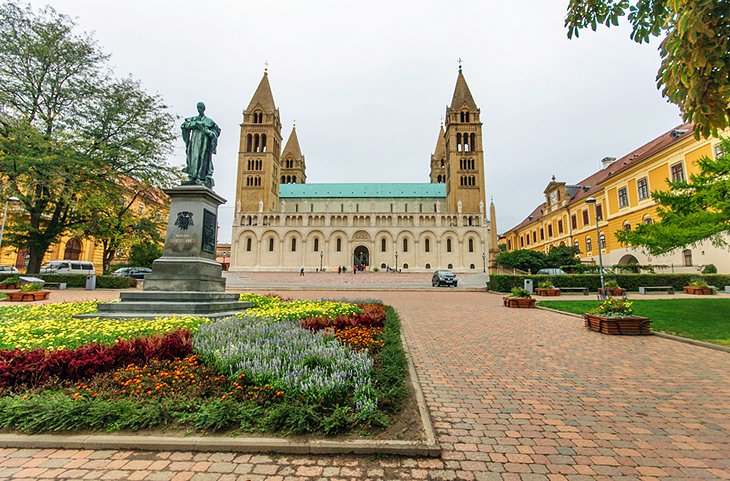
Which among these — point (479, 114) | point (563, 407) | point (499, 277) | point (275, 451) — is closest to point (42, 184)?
point (275, 451)

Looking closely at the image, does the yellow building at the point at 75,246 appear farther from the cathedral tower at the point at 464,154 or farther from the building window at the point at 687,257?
→ the cathedral tower at the point at 464,154

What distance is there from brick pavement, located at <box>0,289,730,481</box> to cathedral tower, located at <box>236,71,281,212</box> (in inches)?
2548

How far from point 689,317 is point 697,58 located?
11776 millimetres

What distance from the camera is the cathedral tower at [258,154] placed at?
6612 centimetres

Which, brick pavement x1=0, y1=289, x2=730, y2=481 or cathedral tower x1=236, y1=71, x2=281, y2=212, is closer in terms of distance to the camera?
brick pavement x1=0, y1=289, x2=730, y2=481

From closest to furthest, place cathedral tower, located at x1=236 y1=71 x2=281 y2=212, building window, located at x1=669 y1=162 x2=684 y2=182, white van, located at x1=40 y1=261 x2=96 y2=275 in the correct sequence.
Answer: building window, located at x1=669 y1=162 x2=684 y2=182
white van, located at x1=40 y1=261 x2=96 y2=275
cathedral tower, located at x1=236 y1=71 x2=281 y2=212

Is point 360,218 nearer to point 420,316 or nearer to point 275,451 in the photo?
point 420,316

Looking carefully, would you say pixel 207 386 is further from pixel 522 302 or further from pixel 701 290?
pixel 701 290

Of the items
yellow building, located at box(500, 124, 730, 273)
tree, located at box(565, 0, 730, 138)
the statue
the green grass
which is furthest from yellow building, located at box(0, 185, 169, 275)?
yellow building, located at box(500, 124, 730, 273)

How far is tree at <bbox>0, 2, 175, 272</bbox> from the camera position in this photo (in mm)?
19750

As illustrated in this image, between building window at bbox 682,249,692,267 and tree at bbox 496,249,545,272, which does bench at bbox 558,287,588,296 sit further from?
tree at bbox 496,249,545,272

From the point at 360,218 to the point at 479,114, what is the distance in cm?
3321

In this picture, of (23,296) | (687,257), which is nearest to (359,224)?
(687,257)

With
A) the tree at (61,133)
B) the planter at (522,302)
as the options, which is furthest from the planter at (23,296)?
the planter at (522,302)
